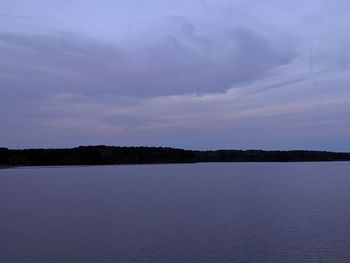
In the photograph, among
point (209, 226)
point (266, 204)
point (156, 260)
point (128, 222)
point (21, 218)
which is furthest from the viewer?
point (266, 204)

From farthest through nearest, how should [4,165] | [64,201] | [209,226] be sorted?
[4,165] → [64,201] → [209,226]

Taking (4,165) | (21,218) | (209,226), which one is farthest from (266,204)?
(4,165)

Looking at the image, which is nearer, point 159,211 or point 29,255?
point 29,255

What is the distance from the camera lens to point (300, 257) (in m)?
18.0

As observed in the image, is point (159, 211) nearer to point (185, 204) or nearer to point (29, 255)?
point (185, 204)

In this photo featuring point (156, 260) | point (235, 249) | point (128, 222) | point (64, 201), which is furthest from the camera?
point (64, 201)

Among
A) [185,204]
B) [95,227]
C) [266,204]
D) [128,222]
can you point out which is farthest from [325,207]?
[95,227]

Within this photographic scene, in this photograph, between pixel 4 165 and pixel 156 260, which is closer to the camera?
pixel 156 260

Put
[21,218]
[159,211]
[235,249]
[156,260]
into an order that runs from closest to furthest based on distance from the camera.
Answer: [156,260] < [235,249] < [21,218] < [159,211]

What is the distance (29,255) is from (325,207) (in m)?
21.2

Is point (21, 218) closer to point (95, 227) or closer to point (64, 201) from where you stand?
point (95, 227)

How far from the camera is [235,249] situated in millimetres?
19156

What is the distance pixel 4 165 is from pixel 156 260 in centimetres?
14360

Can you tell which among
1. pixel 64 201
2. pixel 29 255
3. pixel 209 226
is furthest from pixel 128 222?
pixel 64 201
